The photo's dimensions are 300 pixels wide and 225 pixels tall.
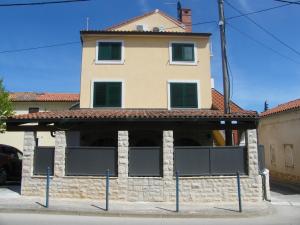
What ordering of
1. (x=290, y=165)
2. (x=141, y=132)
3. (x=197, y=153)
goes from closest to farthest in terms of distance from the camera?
(x=197, y=153)
(x=141, y=132)
(x=290, y=165)

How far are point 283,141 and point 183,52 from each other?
8351mm

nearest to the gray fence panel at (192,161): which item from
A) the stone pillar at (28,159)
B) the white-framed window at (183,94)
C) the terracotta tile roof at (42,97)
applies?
the stone pillar at (28,159)

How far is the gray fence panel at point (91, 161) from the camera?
15.0m

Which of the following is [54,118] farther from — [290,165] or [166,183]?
[290,165]

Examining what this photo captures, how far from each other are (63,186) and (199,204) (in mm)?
5517

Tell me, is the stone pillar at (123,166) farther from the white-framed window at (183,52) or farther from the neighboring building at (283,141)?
the neighboring building at (283,141)

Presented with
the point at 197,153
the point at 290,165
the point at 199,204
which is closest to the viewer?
the point at 199,204

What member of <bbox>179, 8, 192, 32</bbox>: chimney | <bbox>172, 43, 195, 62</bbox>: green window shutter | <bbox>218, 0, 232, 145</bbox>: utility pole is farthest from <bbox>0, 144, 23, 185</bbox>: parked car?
<bbox>179, 8, 192, 32</bbox>: chimney

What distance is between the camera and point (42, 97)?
125 ft

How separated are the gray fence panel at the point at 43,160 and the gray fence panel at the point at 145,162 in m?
3.40

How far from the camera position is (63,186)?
1486 cm

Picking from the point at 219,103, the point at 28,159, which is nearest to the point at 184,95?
the point at 219,103

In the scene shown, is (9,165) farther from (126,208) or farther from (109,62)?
(126,208)

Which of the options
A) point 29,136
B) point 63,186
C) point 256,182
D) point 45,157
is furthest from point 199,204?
point 29,136
